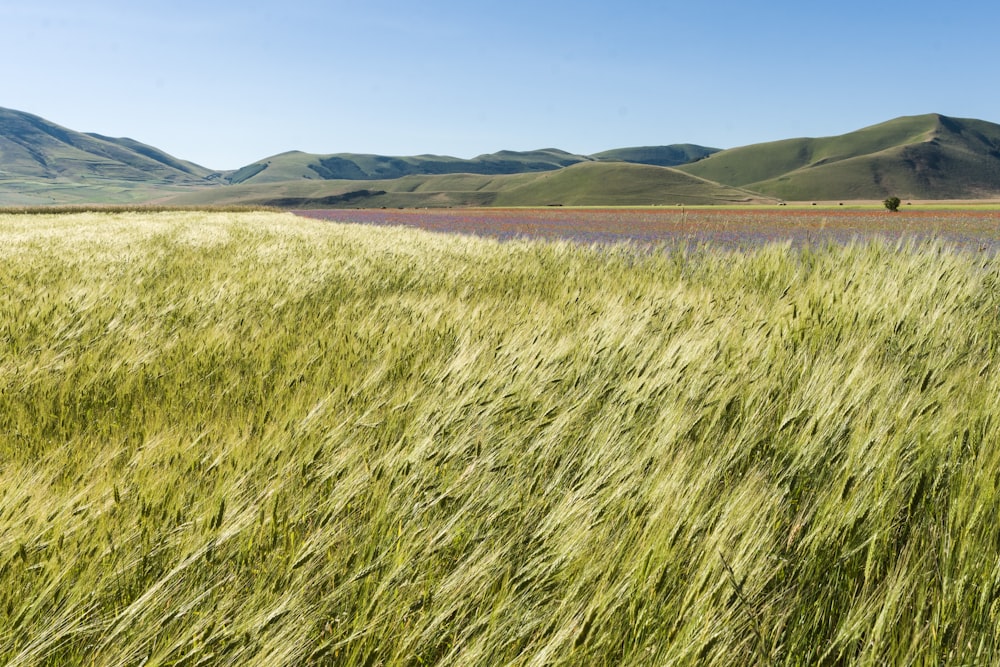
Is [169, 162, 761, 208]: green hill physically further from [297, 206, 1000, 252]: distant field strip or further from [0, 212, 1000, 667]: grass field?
[0, 212, 1000, 667]: grass field

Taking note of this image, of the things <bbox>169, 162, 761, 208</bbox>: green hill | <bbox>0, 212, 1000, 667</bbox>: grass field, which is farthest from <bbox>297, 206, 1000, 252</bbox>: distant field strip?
<bbox>169, 162, 761, 208</bbox>: green hill

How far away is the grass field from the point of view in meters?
1.01

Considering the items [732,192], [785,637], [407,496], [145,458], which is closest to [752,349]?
[785,637]

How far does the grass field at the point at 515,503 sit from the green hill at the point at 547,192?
116 metres

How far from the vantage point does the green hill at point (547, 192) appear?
409ft

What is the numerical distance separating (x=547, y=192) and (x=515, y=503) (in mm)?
143864

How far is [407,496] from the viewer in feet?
4.47

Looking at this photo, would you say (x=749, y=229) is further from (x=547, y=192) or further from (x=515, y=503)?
(x=547, y=192)

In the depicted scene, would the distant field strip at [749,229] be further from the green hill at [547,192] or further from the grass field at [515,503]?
the green hill at [547,192]

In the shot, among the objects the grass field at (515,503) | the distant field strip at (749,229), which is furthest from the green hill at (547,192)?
the grass field at (515,503)

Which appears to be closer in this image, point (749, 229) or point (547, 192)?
point (749, 229)

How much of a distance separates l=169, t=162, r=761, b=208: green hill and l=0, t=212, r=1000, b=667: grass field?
116 m

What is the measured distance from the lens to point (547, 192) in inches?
5527

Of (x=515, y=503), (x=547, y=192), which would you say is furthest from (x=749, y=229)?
(x=547, y=192)
